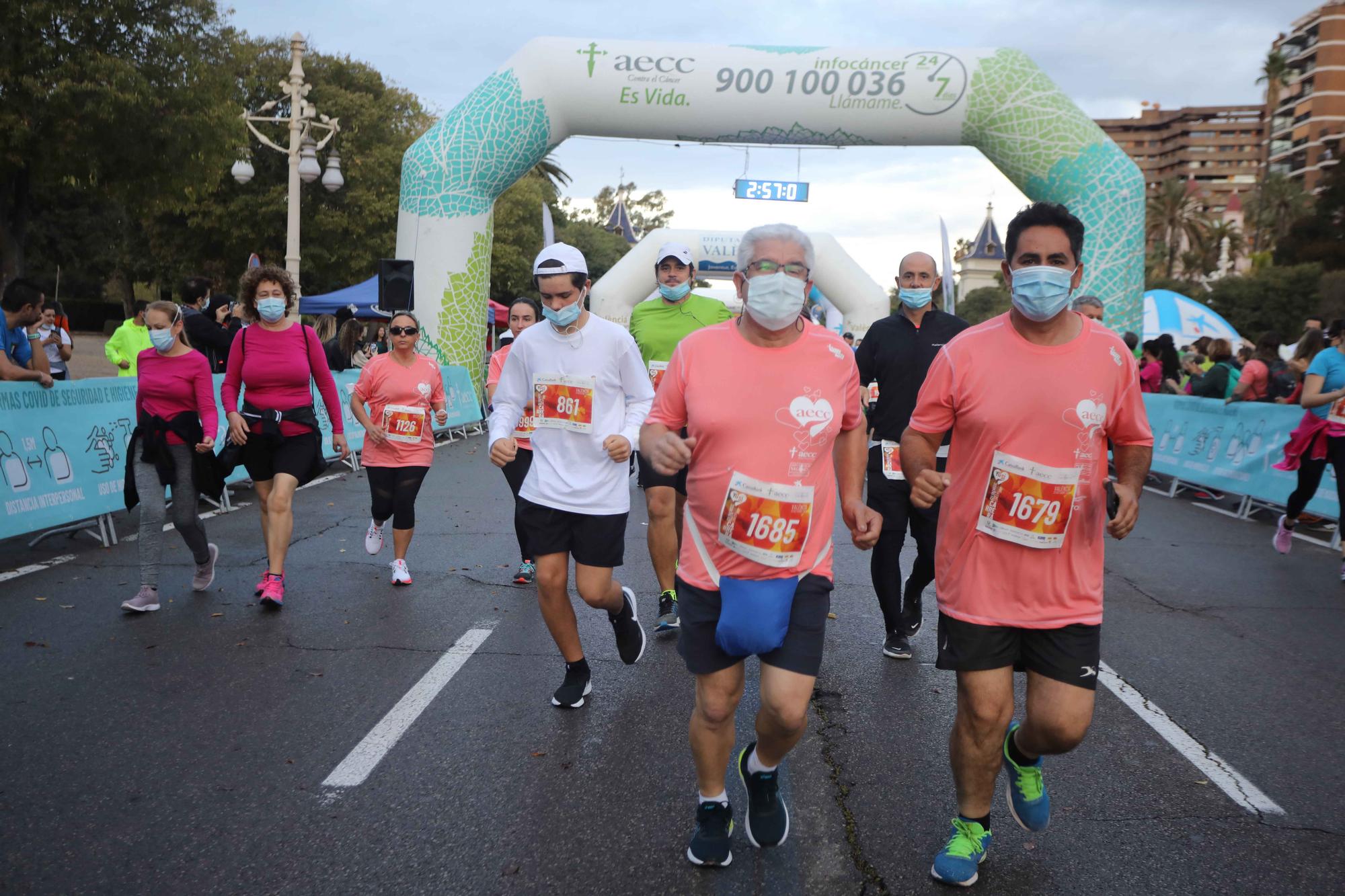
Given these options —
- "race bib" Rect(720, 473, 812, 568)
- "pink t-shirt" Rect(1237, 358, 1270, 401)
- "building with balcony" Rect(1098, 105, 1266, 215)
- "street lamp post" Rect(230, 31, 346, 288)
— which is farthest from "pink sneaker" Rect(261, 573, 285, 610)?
"building with balcony" Rect(1098, 105, 1266, 215)

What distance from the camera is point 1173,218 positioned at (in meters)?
85.7

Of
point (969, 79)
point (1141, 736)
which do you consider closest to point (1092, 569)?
point (1141, 736)

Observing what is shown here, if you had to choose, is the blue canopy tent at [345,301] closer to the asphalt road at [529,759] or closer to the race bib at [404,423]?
the race bib at [404,423]

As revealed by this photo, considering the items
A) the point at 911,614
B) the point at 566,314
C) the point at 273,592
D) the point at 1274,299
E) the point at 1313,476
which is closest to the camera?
the point at 566,314

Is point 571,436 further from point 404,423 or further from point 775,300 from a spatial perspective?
point 404,423

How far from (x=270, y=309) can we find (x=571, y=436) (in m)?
2.69

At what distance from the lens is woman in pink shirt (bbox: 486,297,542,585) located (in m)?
6.41

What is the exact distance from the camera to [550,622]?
4.66m

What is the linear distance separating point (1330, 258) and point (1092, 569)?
62963mm

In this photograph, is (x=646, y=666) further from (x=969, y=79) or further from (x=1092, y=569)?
(x=969, y=79)

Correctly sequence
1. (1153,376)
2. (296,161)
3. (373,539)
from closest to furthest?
(373,539), (1153,376), (296,161)

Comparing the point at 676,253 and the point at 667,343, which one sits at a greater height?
the point at 676,253

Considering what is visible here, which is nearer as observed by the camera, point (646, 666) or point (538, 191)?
point (646, 666)

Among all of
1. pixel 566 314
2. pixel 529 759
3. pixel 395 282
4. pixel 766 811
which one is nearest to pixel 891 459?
pixel 566 314
